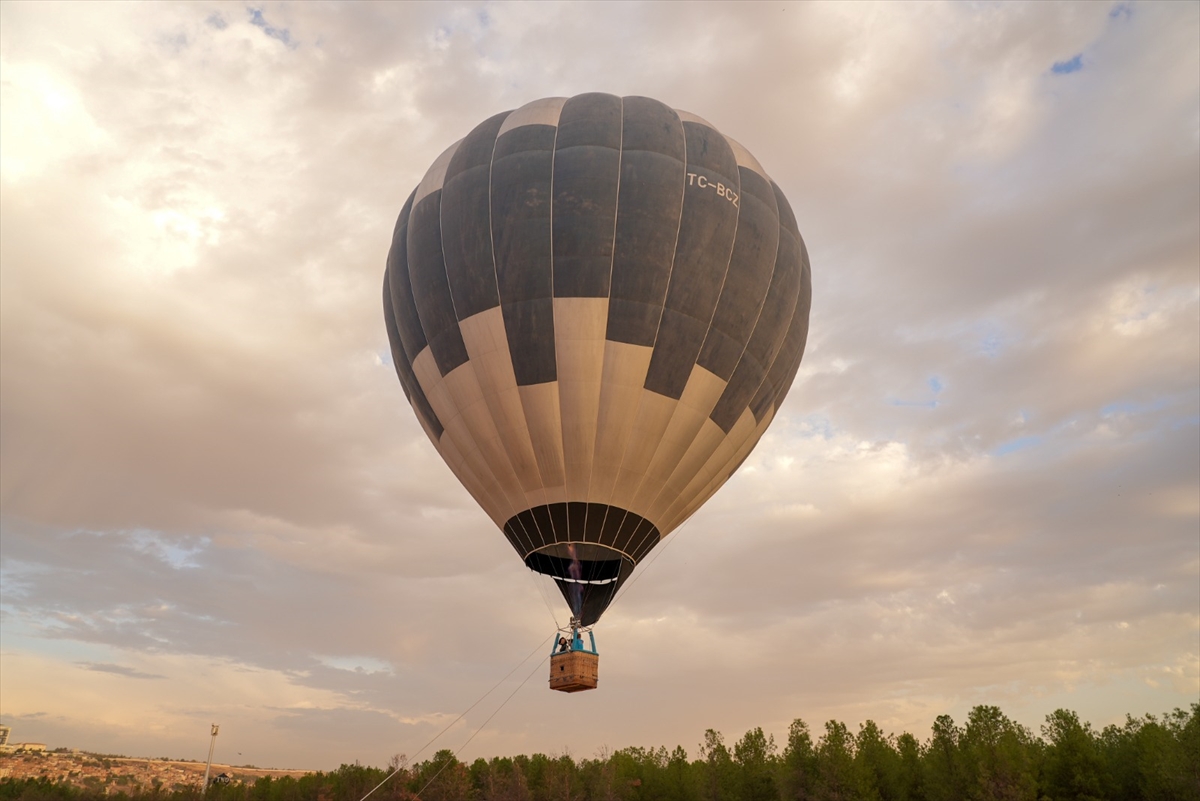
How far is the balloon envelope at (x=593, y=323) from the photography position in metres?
19.6

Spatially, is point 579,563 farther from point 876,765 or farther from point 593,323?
point 876,765

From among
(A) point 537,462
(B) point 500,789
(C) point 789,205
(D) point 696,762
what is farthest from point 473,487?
(B) point 500,789

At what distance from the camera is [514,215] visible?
2008cm

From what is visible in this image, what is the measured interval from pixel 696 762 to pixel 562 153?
47.4 m

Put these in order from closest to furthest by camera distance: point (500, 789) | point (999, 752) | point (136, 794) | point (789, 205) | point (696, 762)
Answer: point (789, 205)
point (999, 752)
point (696, 762)
point (500, 789)
point (136, 794)

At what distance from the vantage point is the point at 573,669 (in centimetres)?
1916

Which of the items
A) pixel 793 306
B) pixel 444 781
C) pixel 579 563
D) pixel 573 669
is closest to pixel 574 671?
pixel 573 669

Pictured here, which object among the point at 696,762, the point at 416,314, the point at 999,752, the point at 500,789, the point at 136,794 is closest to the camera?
the point at 416,314

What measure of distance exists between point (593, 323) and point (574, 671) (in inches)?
307

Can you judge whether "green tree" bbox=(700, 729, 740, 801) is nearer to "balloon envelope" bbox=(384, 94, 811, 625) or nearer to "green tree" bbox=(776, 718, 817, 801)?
"green tree" bbox=(776, 718, 817, 801)

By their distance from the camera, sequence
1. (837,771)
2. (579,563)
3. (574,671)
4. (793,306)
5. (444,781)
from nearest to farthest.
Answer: (574,671), (579,563), (793,306), (837,771), (444,781)

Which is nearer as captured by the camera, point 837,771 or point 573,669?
point 573,669

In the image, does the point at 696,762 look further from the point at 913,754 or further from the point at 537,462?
the point at 537,462

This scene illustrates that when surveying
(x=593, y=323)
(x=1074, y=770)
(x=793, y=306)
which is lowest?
(x=1074, y=770)
